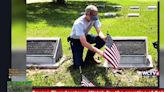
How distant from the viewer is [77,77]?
7.59 metres

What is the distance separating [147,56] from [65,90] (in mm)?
1173

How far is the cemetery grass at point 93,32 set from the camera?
24.8 feet

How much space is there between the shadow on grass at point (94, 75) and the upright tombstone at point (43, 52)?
0.26m

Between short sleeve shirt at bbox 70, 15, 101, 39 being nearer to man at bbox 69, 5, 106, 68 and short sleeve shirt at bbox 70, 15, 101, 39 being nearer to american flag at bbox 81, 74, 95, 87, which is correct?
man at bbox 69, 5, 106, 68

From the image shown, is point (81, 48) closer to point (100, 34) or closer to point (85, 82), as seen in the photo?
point (100, 34)

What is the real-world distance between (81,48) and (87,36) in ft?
0.59

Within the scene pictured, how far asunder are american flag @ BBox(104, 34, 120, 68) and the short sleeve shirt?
0.26 meters

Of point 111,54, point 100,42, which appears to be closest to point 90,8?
point 100,42

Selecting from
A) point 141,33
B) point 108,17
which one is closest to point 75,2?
point 108,17

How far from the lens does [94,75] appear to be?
7.59 meters

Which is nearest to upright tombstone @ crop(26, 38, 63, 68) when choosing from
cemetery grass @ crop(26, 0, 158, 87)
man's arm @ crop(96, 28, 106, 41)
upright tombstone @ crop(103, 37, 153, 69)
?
cemetery grass @ crop(26, 0, 158, 87)

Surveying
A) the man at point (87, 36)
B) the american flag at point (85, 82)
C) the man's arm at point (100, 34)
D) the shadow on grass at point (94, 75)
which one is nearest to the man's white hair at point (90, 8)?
the man at point (87, 36)

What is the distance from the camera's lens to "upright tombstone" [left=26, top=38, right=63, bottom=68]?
7.62 meters

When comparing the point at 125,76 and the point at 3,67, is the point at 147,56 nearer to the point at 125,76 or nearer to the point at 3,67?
the point at 125,76
